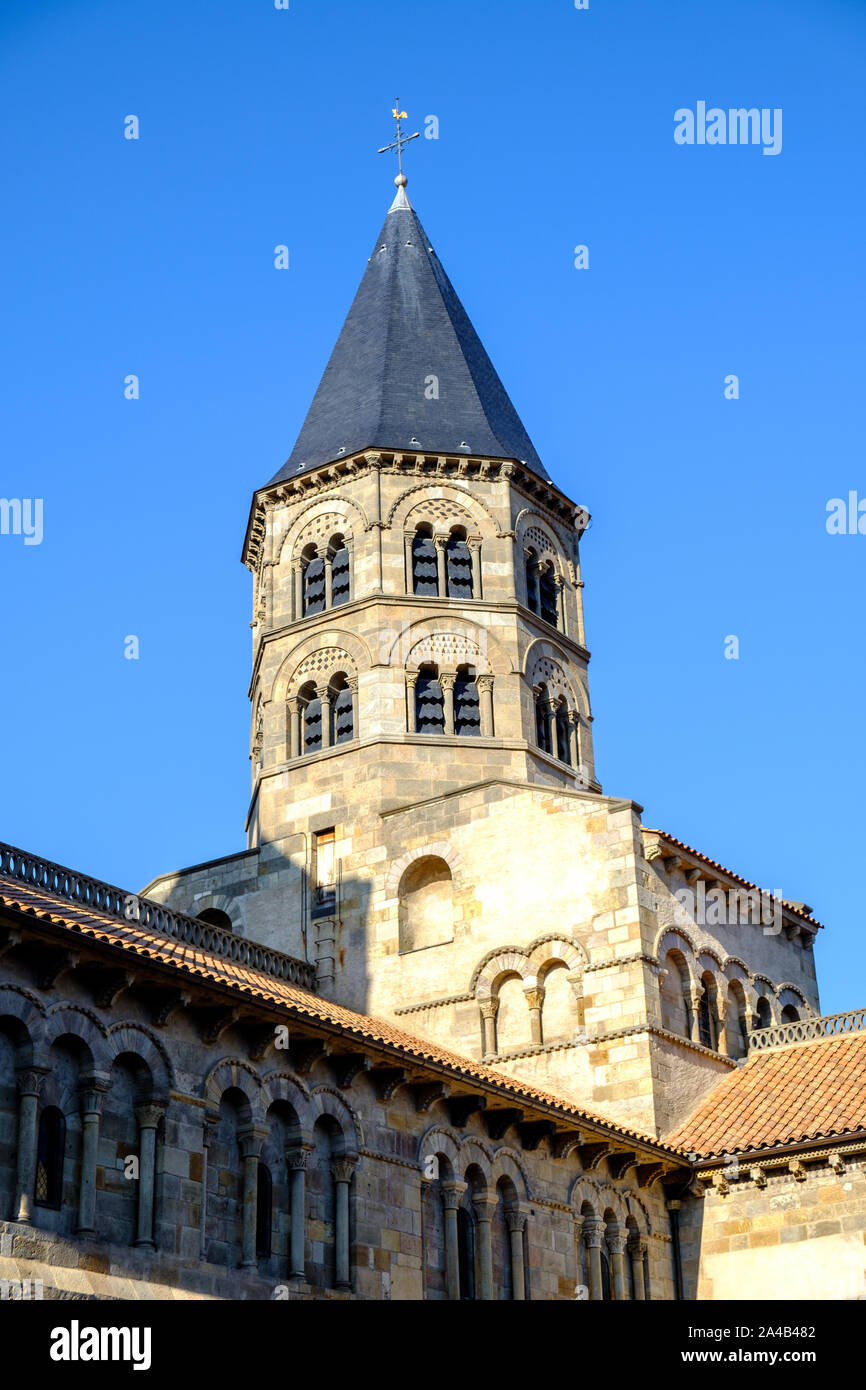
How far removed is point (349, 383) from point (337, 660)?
24.9ft

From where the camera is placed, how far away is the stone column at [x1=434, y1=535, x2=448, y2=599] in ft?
124

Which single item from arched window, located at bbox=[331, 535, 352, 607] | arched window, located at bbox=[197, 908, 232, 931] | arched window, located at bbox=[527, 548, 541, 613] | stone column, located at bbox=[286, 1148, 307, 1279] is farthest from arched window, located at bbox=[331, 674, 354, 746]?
stone column, located at bbox=[286, 1148, 307, 1279]

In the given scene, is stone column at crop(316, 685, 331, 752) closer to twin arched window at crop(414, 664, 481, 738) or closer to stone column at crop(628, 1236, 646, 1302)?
twin arched window at crop(414, 664, 481, 738)

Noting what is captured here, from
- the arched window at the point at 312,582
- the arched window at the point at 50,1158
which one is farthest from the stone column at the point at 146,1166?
the arched window at the point at 312,582

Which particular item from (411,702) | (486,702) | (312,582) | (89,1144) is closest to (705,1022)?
(486,702)

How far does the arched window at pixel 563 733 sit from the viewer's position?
125ft

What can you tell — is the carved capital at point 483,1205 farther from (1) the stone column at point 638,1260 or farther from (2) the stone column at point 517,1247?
(1) the stone column at point 638,1260

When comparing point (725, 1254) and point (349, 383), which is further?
point (349, 383)

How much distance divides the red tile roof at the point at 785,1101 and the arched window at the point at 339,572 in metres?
12.7

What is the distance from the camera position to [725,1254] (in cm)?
2938

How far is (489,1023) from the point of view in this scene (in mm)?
32562
